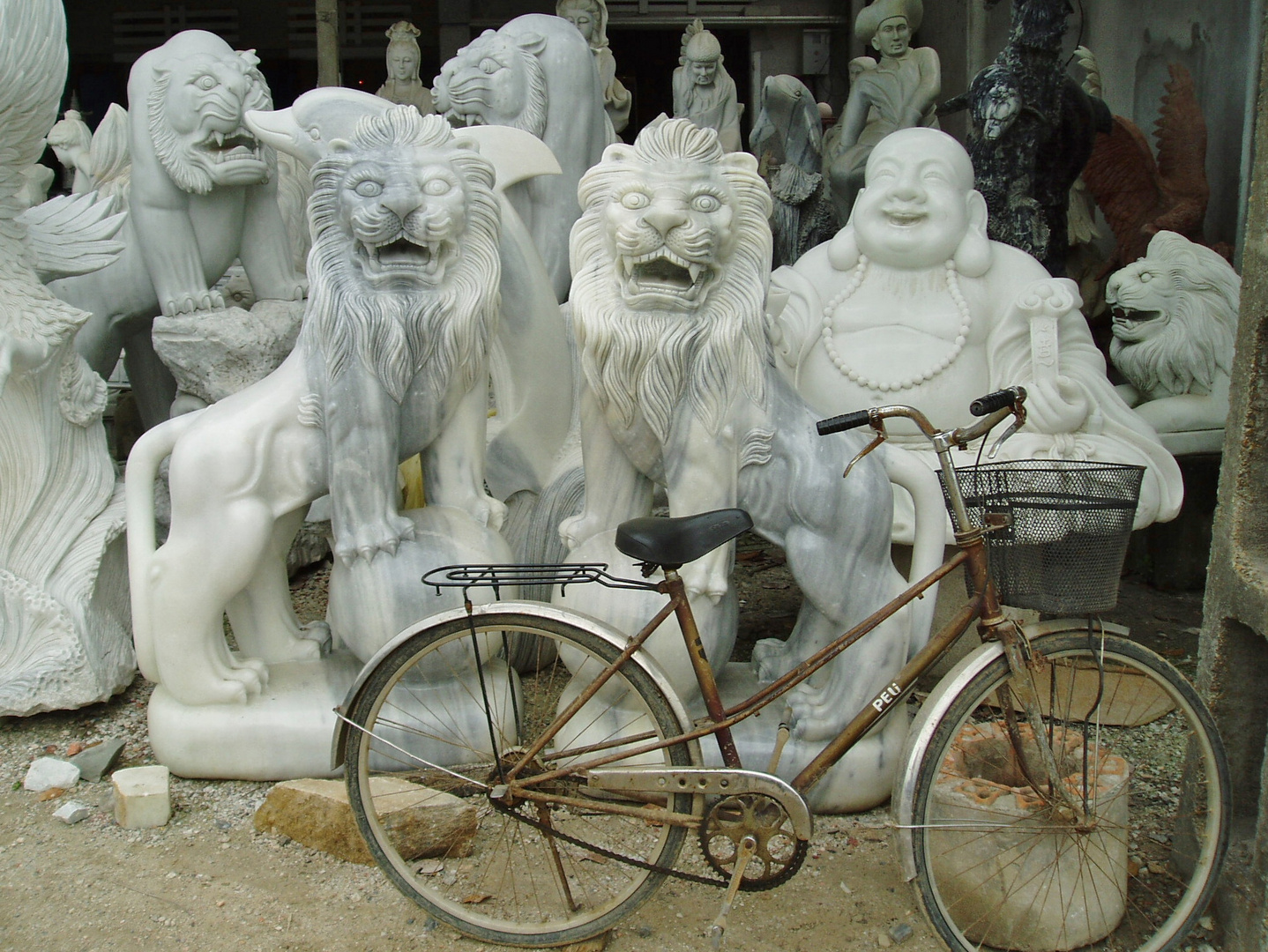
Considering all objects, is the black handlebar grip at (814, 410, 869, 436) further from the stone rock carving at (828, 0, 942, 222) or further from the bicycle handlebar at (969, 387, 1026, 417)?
the stone rock carving at (828, 0, 942, 222)

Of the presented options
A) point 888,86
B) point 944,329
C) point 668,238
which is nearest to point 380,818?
point 668,238

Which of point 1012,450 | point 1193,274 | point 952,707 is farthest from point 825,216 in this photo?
point 952,707

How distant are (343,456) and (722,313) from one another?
1.02 m

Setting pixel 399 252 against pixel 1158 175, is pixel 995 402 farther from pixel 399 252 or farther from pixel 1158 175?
pixel 1158 175

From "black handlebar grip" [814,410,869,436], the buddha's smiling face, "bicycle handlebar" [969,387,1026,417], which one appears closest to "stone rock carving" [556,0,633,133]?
the buddha's smiling face

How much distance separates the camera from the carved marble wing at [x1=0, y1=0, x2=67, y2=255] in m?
3.29

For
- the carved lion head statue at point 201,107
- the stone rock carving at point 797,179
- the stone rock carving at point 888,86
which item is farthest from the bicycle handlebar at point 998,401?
the stone rock carving at point 888,86

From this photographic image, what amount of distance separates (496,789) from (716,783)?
0.45 meters

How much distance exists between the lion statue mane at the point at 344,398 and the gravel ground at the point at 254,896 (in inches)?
15.5

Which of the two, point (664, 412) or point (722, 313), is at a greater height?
point (722, 313)

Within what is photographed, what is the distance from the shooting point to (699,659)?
7.88 ft

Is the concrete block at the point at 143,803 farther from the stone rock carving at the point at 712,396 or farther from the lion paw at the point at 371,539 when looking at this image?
the stone rock carving at the point at 712,396

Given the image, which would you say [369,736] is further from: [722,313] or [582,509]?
[722,313]

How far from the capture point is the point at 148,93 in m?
4.10
